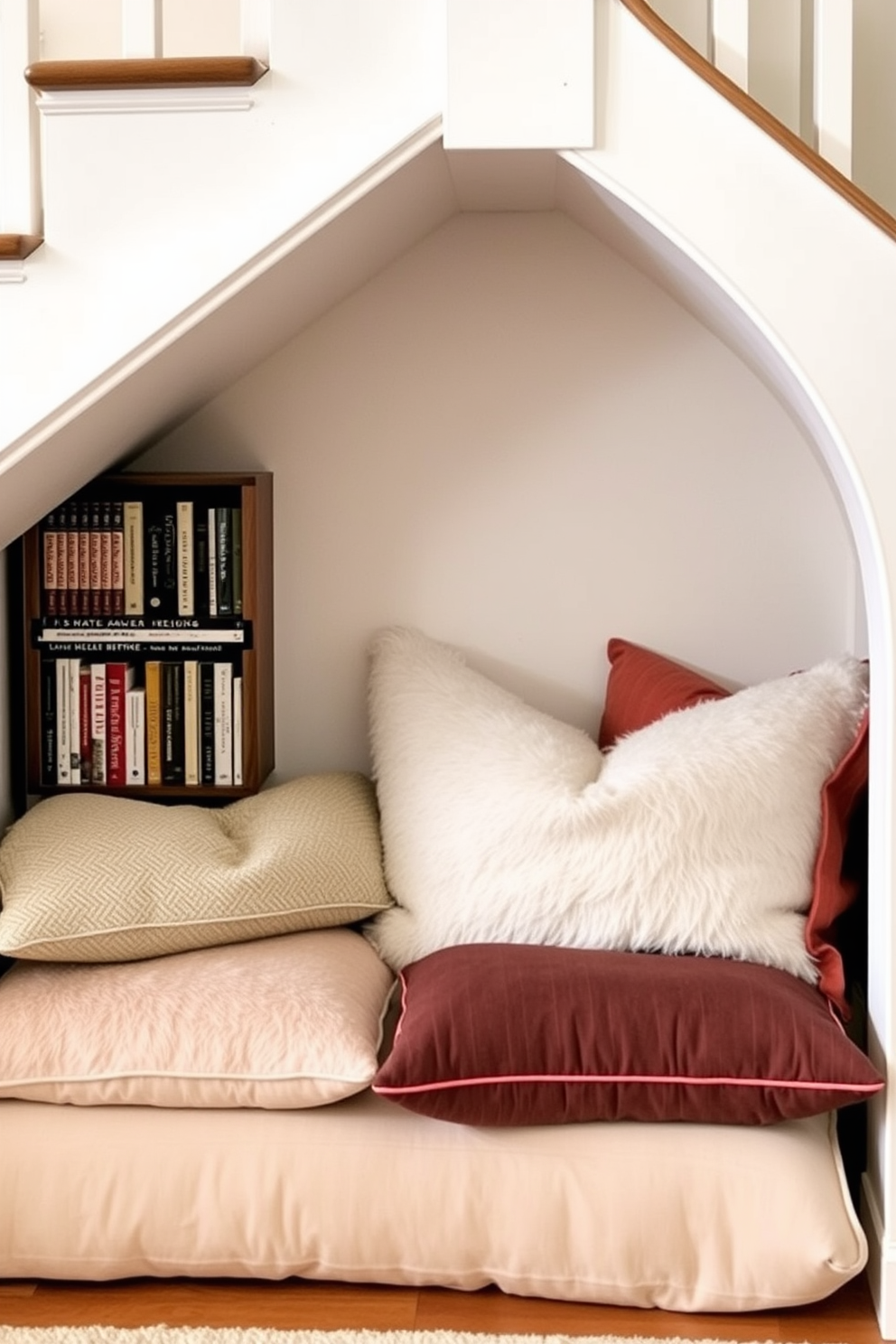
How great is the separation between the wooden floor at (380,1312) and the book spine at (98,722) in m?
0.89

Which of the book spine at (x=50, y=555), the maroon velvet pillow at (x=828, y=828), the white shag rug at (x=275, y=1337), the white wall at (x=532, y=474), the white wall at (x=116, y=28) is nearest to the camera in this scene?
the white shag rug at (x=275, y=1337)

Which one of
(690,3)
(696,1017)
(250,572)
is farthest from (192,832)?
(690,3)

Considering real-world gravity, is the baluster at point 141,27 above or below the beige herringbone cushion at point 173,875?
above

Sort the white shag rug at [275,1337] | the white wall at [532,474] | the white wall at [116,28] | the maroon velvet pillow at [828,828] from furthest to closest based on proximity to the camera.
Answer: the white wall at [116,28] < the white wall at [532,474] < the maroon velvet pillow at [828,828] < the white shag rug at [275,1337]

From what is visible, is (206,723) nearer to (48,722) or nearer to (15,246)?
(48,722)

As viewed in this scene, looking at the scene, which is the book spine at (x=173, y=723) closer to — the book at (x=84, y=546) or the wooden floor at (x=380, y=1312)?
the book at (x=84, y=546)

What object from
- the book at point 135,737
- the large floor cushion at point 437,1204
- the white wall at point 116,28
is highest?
the white wall at point 116,28

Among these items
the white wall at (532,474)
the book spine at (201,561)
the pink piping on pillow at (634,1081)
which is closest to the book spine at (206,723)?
the book spine at (201,561)

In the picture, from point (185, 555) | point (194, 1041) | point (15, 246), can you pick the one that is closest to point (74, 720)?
point (185, 555)

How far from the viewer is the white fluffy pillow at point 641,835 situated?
7.02ft

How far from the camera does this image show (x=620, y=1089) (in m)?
1.91

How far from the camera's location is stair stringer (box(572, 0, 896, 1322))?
1888 millimetres

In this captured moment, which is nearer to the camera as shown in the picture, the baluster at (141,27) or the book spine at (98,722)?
the baluster at (141,27)

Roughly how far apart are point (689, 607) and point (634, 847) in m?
0.66
